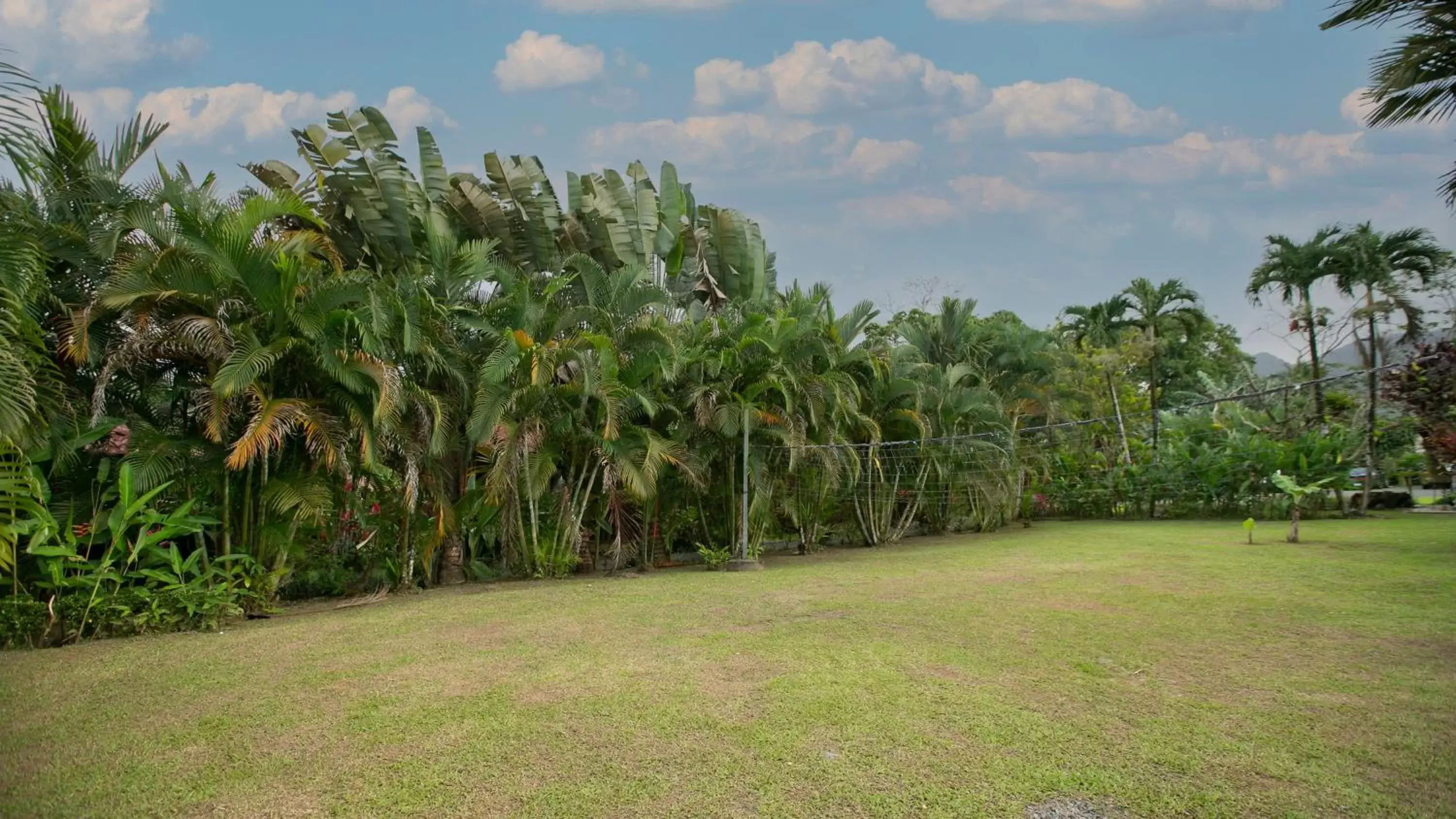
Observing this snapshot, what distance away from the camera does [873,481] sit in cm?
1277

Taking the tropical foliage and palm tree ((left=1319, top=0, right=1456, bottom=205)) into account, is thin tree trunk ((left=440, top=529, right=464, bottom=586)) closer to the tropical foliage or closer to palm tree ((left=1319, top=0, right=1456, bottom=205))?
the tropical foliage

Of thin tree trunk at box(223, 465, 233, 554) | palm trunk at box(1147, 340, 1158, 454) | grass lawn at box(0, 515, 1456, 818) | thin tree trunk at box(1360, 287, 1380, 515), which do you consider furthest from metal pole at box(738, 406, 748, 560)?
thin tree trunk at box(1360, 287, 1380, 515)

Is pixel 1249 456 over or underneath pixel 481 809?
over

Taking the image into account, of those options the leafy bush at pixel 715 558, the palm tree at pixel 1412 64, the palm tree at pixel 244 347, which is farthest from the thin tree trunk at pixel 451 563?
the palm tree at pixel 1412 64

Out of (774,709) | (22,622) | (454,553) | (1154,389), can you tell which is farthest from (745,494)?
(1154,389)

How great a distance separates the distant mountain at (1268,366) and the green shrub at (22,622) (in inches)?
867

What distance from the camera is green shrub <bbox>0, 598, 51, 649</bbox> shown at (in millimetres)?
5906

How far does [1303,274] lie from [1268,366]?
3251 cm

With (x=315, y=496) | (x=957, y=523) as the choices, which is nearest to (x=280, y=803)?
(x=315, y=496)

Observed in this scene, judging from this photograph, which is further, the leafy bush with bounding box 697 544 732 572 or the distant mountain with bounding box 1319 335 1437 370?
the distant mountain with bounding box 1319 335 1437 370

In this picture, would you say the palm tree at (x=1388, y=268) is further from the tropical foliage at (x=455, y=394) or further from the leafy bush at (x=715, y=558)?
the leafy bush at (x=715, y=558)

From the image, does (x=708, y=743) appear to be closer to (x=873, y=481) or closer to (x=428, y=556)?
(x=428, y=556)

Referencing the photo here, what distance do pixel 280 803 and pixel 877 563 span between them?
7.98 m

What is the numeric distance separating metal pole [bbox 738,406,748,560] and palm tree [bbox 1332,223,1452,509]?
12.9 metres
